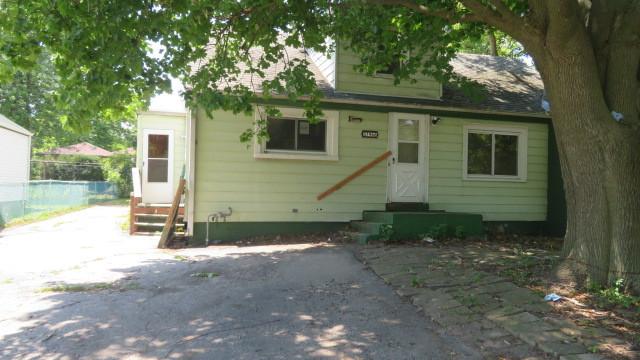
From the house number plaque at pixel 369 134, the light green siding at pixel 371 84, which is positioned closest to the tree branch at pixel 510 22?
the light green siding at pixel 371 84

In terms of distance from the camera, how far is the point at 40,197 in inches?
658

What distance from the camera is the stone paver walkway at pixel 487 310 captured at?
3900 millimetres

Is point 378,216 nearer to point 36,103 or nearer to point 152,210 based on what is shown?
point 152,210

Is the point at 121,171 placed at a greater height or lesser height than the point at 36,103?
lesser

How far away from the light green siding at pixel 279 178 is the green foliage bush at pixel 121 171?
69.7 feet

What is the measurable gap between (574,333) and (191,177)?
7.53 metres

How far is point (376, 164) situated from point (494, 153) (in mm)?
3348

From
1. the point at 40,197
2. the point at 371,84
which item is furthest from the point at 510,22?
the point at 40,197

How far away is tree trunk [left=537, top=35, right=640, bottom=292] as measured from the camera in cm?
510

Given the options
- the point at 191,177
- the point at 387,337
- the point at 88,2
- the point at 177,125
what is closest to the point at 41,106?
the point at 177,125

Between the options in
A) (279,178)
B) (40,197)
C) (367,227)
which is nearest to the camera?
(367,227)

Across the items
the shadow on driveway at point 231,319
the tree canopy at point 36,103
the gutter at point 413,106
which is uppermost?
the tree canopy at point 36,103

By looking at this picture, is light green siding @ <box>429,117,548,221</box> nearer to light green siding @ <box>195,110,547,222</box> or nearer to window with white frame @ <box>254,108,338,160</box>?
light green siding @ <box>195,110,547,222</box>

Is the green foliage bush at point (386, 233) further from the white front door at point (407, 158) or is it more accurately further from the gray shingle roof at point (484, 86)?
the gray shingle roof at point (484, 86)
